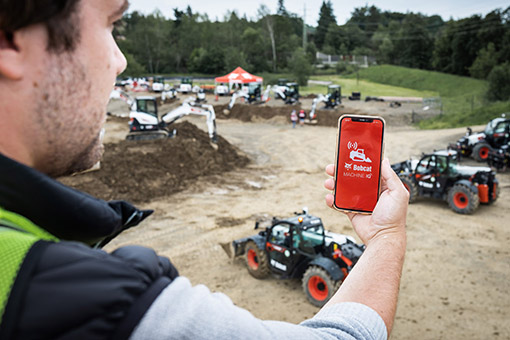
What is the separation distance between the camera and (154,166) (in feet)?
52.6

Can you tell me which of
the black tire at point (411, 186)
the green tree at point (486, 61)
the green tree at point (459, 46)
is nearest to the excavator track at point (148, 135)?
the black tire at point (411, 186)

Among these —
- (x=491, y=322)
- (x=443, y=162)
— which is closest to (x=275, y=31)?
(x=443, y=162)

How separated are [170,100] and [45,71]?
38.6 m

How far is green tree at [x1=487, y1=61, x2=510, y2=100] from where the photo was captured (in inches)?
1279

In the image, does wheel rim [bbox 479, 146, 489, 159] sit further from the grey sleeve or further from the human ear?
the human ear

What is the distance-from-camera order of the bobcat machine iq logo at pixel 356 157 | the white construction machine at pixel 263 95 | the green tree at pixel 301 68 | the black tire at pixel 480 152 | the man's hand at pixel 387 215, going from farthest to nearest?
1. the green tree at pixel 301 68
2. the white construction machine at pixel 263 95
3. the black tire at pixel 480 152
4. the bobcat machine iq logo at pixel 356 157
5. the man's hand at pixel 387 215

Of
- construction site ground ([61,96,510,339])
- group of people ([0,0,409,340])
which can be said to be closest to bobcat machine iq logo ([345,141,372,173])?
group of people ([0,0,409,340])

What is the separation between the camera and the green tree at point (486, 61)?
41.2m

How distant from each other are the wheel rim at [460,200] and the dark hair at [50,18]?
12.8 meters

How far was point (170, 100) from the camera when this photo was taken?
38.1 m

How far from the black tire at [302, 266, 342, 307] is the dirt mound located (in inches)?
314

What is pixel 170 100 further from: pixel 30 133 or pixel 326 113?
pixel 30 133

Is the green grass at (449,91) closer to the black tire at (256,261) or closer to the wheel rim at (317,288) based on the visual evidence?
the black tire at (256,261)

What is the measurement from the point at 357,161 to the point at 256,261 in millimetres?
6809
